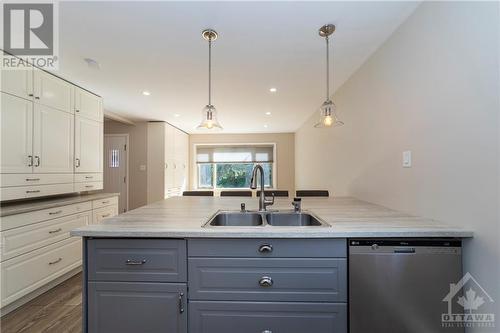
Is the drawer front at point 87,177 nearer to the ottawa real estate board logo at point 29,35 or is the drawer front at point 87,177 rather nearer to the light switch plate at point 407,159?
the ottawa real estate board logo at point 29,35

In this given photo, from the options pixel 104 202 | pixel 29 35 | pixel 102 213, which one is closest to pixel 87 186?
pixel 104 202

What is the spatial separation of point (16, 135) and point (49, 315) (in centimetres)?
170

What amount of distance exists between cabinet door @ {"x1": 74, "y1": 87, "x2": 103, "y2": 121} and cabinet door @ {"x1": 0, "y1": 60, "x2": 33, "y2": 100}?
644mm

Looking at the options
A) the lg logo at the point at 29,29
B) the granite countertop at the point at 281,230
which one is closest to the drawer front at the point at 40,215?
the granite countertop at the point at 281,230

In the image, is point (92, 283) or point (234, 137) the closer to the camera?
point (92, 283)

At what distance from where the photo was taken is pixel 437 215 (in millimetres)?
1357

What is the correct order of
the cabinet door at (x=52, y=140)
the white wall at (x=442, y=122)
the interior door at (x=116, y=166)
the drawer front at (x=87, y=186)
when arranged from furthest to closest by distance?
the interior door at (x=116, y=166) < the drawer front at (x=87, y=186) < the cabinet door at (x=52, y=140) < the white wall at (x=442, y=122)

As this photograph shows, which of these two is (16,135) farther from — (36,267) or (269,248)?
(269,248)

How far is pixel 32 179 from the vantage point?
2.28 meters

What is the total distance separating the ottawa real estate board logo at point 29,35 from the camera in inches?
63.5

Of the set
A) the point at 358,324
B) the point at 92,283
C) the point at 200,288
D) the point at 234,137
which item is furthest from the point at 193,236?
the point at 234,137

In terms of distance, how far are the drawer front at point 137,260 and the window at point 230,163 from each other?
19.3ft

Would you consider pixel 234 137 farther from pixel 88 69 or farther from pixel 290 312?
pixel 290 312

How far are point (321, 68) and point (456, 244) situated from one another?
205cm
